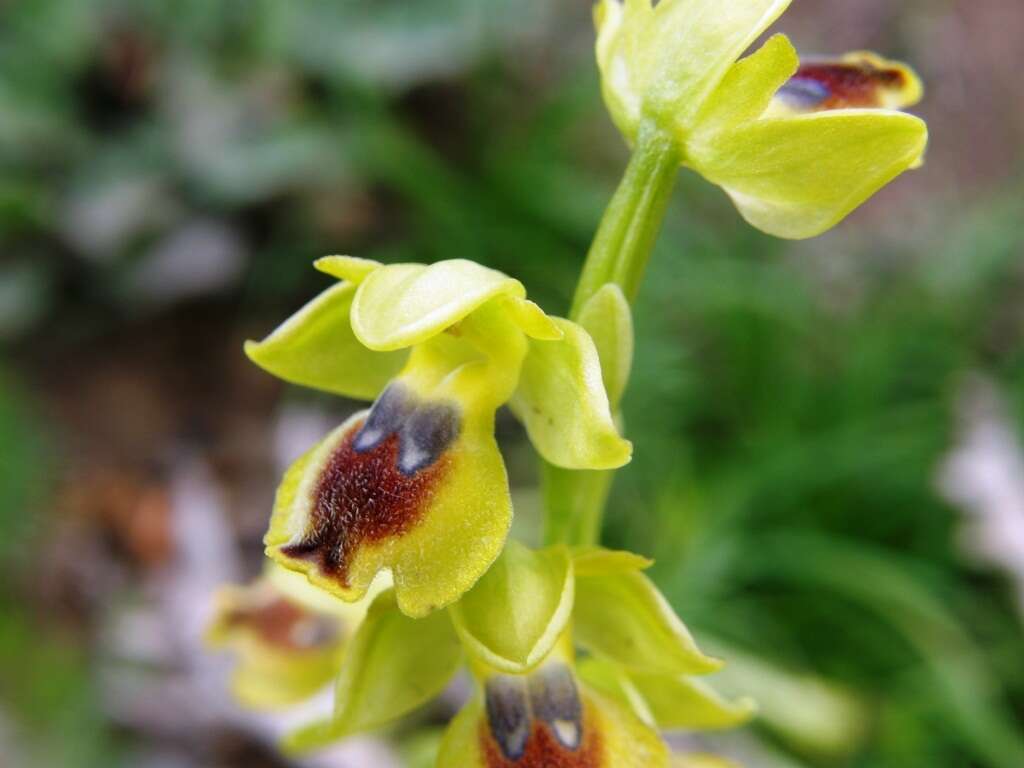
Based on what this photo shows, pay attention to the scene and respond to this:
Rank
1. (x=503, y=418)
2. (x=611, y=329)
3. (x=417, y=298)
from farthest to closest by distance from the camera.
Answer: (x=503, y=418) → (x=611, y=329) → (x=417, y=298)

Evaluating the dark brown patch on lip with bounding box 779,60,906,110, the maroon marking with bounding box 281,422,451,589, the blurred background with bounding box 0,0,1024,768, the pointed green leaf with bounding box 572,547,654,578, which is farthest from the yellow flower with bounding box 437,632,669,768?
the blurred background with bounding box 0,0,1024,768

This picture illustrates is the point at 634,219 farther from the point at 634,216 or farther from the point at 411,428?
the point at 411,428

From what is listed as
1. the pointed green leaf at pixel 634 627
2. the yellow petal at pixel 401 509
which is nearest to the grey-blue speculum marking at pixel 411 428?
the yellow petal at pixel 401 509

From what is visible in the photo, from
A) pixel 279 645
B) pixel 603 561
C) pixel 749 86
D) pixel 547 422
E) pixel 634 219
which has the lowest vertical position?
pixel 279 645

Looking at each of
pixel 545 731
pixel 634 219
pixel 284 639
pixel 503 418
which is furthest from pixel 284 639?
pixel 503 418

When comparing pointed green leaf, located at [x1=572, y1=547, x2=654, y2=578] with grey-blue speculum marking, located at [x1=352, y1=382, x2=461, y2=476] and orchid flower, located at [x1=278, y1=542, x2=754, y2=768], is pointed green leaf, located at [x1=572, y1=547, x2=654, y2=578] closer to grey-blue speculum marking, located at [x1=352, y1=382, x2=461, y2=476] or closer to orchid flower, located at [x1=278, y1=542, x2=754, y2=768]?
orchid flower, located at [x1=278, y1=542, x2=754, y2=768]

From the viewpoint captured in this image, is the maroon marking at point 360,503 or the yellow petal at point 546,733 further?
the yellow petal at point 546,733

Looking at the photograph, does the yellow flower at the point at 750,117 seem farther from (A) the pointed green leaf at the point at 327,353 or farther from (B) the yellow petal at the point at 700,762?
(B) the yellow petal at the point at 700,762

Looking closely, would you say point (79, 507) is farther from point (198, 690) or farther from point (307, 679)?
point (307, 679)
